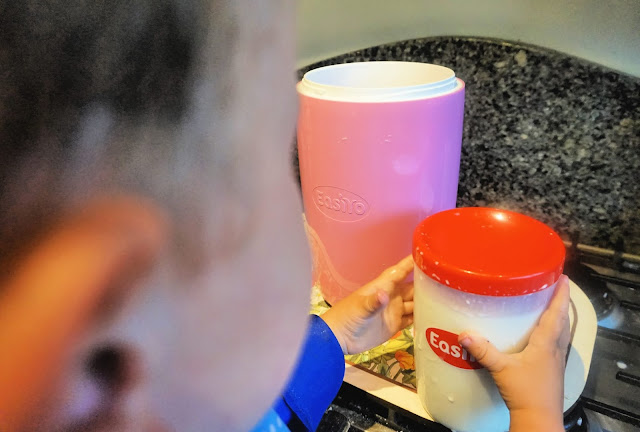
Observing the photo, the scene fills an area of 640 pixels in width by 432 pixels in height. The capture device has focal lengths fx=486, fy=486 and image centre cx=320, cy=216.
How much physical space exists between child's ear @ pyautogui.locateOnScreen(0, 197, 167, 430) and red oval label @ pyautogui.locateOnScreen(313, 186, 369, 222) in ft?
1.22

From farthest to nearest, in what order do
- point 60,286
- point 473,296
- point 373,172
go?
point 373,172
point 473,296
point 60,286

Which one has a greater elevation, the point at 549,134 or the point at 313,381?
the point at 549,134

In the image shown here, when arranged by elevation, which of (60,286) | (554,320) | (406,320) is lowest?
(406,320)

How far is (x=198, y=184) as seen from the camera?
0.13 meters

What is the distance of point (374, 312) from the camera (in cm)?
52

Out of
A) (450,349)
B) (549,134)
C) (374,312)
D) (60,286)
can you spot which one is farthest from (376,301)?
(60,286)

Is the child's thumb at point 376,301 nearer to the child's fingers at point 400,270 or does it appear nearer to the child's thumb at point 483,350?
the child's fingers at point 400,270

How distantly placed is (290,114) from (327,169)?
34 cm

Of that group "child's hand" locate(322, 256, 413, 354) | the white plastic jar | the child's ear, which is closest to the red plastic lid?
the white plastic jar

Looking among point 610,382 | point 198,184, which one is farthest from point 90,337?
point 610,382

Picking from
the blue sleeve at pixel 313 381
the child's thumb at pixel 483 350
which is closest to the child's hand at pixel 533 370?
the child's thumb at pixel 483 350

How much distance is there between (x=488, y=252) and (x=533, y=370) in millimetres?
95

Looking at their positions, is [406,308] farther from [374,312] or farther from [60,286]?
[60,286]

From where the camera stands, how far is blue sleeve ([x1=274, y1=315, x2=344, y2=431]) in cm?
39
